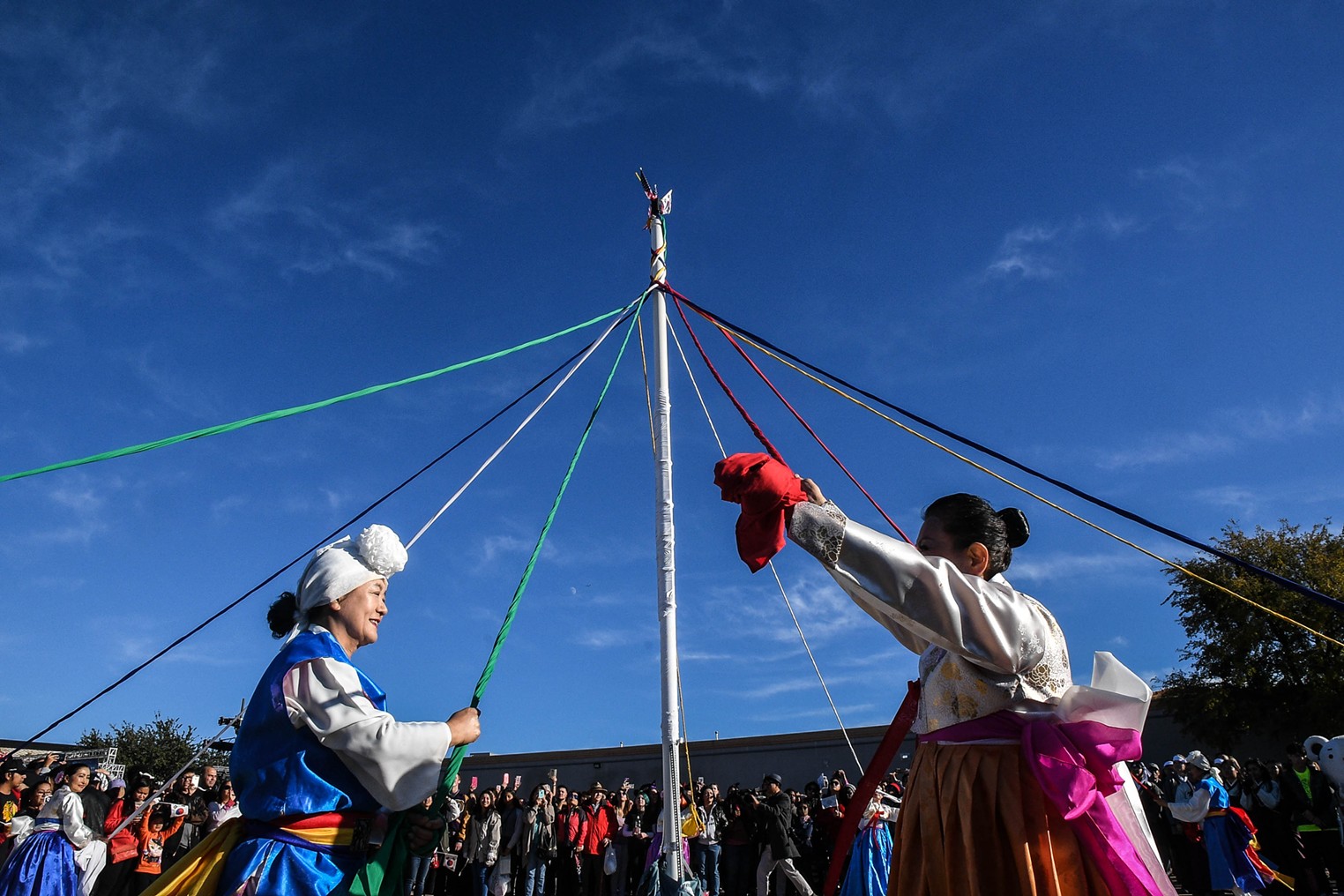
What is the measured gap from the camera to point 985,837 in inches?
101

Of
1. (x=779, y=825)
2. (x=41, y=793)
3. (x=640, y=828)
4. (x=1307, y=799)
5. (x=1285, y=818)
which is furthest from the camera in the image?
(x=640, y=828)

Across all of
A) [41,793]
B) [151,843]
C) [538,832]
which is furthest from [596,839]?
[41,793]

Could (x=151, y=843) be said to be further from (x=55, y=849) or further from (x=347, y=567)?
(x=347, y=567)

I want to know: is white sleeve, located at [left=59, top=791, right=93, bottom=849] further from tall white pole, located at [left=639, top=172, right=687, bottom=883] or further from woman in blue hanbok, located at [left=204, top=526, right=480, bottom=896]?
woman in blue hanbok, located at [left=204, top=526, right=480, bottom=896]

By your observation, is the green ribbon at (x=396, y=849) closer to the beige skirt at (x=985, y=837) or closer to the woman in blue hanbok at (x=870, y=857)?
the beige skirt at (x=985, y=837)

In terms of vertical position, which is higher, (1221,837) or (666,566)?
(666,566)

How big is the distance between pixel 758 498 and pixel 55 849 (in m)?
9.38

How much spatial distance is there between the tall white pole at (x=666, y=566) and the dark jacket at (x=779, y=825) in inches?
258

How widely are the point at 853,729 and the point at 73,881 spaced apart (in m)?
20.3

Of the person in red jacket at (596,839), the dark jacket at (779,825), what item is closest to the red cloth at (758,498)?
the dark jacket at (779,825)

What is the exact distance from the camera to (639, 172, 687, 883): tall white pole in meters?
6.45

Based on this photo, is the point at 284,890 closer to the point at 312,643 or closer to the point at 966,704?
the point at 312,643

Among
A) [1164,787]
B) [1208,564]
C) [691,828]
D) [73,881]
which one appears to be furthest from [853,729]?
[73,881]

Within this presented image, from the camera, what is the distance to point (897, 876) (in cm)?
281
